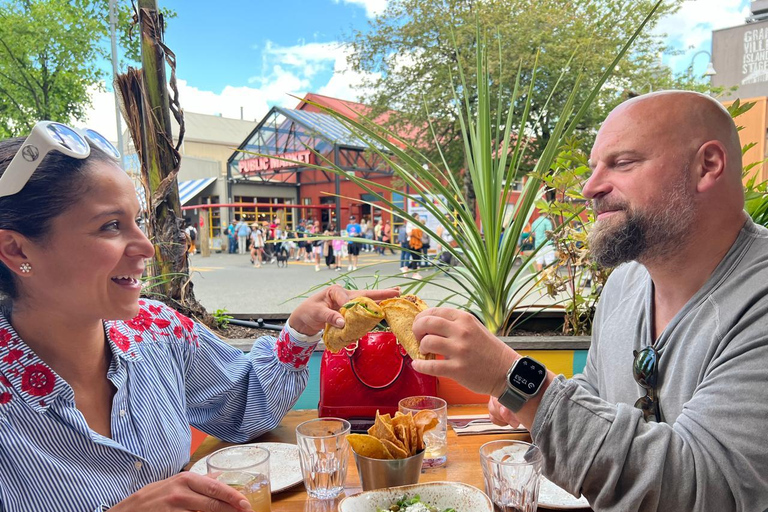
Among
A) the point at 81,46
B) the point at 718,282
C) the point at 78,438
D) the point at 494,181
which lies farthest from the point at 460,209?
the point at 81,46

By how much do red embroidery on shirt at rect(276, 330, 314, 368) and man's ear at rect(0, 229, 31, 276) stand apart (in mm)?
775

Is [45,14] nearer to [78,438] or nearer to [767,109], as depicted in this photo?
[78,438]

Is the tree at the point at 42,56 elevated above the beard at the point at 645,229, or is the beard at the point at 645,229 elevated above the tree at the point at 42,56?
the tree at the point at 42,56

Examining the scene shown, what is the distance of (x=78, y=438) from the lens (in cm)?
110

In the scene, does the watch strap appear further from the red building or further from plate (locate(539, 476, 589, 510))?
the red building

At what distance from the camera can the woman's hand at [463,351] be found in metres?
0.95

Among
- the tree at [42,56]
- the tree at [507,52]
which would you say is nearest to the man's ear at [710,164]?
the tree at [507,52]

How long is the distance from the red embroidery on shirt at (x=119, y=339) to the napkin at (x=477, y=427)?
1006 mm

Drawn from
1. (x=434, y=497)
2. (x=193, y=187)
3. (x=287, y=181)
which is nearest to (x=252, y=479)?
(x=434, y=497)

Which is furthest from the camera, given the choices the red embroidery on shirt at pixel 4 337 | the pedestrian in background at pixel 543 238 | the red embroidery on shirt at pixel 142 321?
the pedestrian in background at pixel 543 238

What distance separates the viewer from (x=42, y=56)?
10.3m

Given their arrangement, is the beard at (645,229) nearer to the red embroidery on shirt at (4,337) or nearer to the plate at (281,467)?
the plate at (281,467)

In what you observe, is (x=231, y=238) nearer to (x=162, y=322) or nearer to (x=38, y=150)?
(x=162, y=322)

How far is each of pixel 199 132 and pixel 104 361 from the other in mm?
30499
